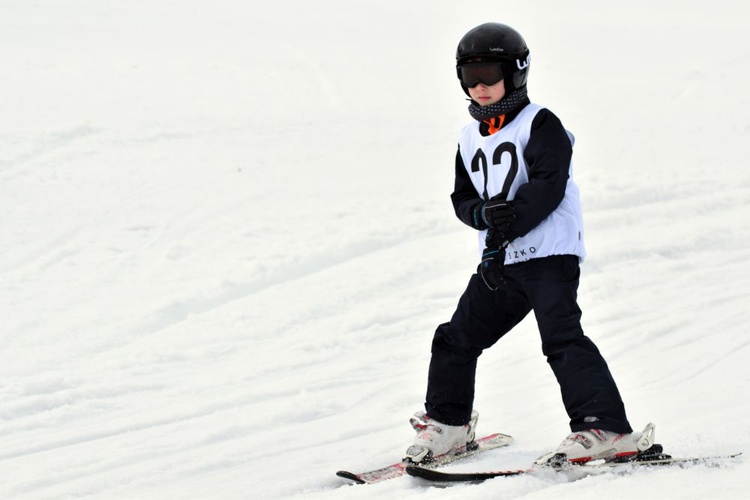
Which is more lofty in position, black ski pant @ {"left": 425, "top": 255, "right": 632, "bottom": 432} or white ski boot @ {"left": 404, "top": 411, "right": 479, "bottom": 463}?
black ski pant @ {"left": 425, "top": 255, "right": 632, "bottom": 432}

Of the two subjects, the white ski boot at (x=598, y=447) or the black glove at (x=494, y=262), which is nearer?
the white ski boot at (x=598, y=447)

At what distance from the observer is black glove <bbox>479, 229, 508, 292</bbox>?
3.40m

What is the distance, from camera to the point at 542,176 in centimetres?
329

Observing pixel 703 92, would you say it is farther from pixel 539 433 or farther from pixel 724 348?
pixel 539 433

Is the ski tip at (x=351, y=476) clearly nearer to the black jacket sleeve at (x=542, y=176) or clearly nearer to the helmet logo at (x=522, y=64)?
the black jacket sleeve at (x=542, y=176)

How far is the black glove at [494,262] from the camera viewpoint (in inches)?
134

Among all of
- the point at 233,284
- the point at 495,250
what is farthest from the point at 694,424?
the point at 233,284

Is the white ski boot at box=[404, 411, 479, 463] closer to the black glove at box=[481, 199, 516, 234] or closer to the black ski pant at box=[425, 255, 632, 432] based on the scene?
the black ski pant at box=[425, 255, 632, 432]

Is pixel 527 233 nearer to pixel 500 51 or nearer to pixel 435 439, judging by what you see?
pixel 500 51

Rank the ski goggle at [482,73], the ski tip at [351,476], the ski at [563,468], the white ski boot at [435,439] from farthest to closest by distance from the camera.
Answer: the white ski boot at [435,439], the ski tip at [351,476], the ski goggle at [482,73], the ski at [563,468]

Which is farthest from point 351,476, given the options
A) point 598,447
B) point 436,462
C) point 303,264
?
point 303,264

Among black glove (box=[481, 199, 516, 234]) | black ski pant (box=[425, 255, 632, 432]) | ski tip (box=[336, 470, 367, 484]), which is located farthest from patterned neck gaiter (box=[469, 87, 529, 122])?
ski tip (box=[336, 470, 367, 484])

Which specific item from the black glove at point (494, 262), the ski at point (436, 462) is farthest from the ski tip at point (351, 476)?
the black glove at point (494, 262)

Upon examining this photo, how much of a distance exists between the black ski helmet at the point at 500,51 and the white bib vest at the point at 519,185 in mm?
125
